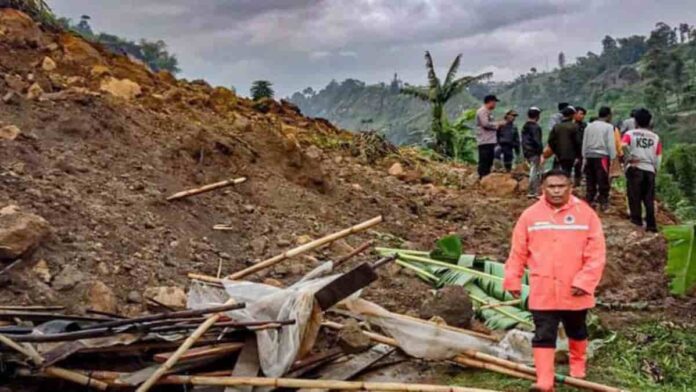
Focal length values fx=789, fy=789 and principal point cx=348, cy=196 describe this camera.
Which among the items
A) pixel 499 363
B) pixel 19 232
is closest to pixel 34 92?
pixel 19 232

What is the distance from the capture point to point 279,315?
4242 millimetres

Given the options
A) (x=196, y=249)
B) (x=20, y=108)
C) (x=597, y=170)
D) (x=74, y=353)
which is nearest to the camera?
(x=74, y=353)

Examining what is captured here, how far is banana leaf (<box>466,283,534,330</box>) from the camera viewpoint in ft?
17.2

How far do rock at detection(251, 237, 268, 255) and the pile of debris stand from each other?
1.70 meters

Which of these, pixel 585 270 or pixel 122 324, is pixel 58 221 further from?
pixel 585 270

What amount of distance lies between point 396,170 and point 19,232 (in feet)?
22.2

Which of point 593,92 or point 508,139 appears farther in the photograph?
point 593,92

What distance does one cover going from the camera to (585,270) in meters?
4.19

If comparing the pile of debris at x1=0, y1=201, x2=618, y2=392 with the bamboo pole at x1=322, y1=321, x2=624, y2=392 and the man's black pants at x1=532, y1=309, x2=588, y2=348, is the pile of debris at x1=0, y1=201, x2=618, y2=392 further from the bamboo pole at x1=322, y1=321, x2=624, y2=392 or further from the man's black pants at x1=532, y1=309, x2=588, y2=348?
the man's black pants at x1=532, y1=309, x2=588, y2=348

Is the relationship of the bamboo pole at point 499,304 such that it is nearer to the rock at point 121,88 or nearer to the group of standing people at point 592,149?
the group of standing people at point 592,149

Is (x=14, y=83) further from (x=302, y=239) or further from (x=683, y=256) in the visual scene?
(x=683, y=256)

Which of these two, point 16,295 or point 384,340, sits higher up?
point 16,295

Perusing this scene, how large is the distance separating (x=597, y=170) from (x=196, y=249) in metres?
5.17

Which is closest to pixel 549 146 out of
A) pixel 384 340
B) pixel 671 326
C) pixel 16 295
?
pixel 671 326
